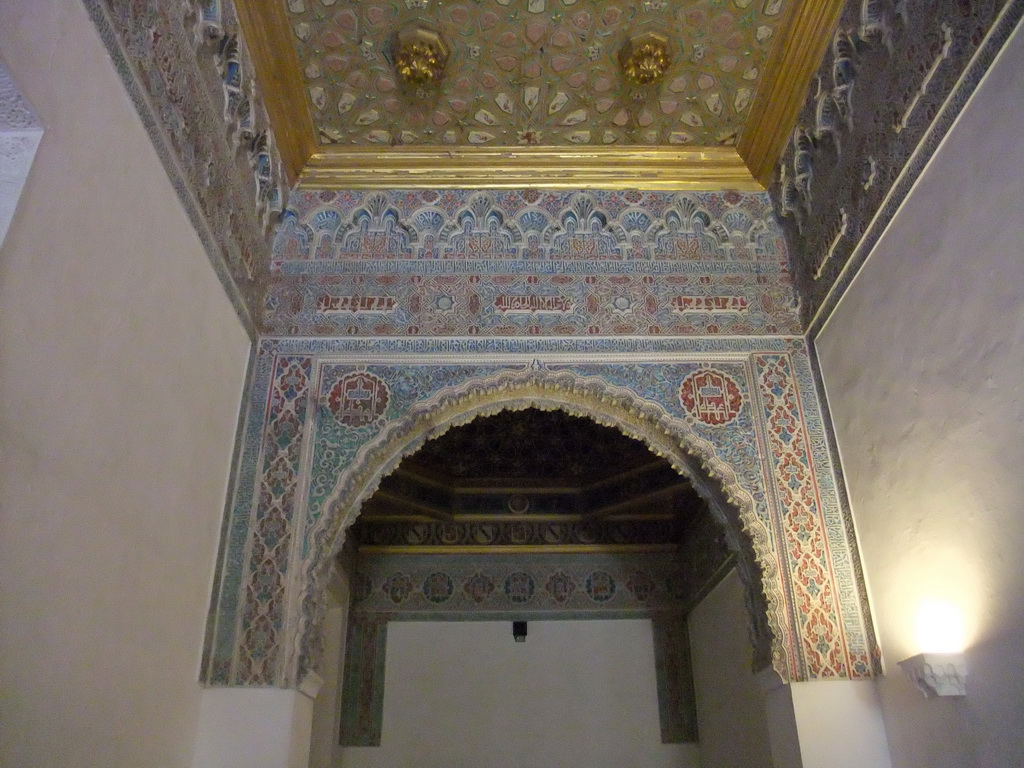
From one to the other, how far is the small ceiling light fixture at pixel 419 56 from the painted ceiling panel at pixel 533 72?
→ 3cm

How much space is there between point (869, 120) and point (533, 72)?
50.4 inches

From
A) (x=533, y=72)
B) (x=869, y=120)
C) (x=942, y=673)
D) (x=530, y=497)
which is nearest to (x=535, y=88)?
(x=533, y=72)

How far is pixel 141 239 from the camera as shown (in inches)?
92.7

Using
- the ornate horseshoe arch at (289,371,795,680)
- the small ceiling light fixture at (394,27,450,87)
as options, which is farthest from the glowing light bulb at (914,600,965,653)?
the small ceiling light fixture at (394,27,450,87)

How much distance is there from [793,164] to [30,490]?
297cm

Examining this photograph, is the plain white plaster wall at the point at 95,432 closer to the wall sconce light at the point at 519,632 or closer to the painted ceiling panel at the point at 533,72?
the painted ceiling panel at the point at 533,72

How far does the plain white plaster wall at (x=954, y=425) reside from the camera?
6.91 ft

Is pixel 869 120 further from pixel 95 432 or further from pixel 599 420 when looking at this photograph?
pixel 95 432

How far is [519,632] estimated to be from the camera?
5.00 m

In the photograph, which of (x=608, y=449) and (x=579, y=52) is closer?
(x=579, y=52)

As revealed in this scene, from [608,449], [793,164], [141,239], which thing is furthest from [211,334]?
[608,449]

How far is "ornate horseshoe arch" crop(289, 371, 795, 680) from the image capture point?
9.71 ft

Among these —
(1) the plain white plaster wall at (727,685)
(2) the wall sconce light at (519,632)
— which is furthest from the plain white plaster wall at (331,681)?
(1) the plain white plaster wall at (727,685)

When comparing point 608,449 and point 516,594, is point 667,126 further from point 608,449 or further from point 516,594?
point 516,594
